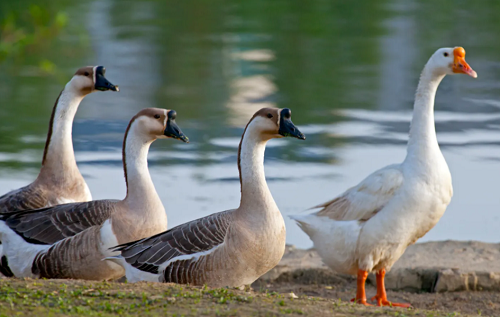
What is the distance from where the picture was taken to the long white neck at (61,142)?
761 centimetres

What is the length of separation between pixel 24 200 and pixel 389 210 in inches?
134

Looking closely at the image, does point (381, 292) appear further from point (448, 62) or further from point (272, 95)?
point (272, 95)

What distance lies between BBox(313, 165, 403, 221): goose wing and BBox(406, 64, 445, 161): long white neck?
0.24 m

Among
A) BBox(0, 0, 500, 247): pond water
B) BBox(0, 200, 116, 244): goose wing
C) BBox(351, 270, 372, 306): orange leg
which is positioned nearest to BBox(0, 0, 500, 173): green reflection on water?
BBox(0, 0, 500, 247): pond water

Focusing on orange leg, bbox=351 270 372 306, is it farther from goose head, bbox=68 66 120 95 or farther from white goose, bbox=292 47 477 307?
goose head, bbox=68 66 120 95

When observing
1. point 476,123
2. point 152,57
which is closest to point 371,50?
point 152,57

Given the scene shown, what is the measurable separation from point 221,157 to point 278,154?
0.98m

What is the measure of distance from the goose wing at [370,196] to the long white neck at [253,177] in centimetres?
119

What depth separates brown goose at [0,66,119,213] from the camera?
7.42 m

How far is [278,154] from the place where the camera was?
40.1 ft

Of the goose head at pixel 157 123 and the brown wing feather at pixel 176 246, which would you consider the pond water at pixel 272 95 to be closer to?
the goose head at pixel 157 123

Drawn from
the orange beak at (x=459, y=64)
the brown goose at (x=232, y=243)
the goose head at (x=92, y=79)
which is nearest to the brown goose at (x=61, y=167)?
the goose head at (x=92, y=79)

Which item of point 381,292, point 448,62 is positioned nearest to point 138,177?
point 381,292

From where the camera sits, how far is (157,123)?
6.85 meters
